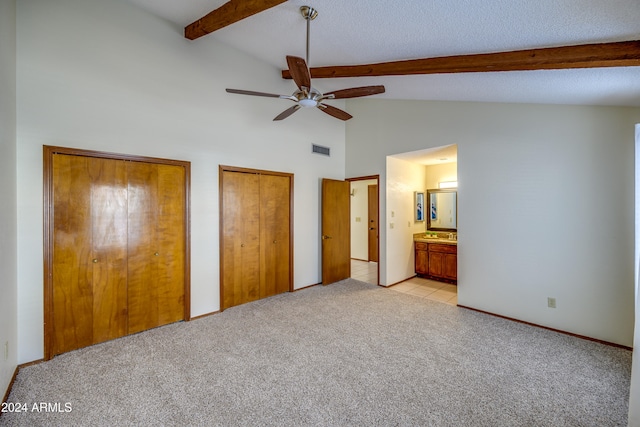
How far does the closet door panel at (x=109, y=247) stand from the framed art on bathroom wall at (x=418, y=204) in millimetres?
4932

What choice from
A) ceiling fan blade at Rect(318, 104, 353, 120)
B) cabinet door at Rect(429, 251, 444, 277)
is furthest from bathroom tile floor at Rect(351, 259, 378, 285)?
ceiling fan blade at Rect(318, 104, 353, 120)

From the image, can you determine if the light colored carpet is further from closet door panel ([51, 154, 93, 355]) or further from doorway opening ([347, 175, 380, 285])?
doorway opening ([347, 175, 380, 285])

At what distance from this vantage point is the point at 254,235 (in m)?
4.07

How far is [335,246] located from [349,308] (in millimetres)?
1507

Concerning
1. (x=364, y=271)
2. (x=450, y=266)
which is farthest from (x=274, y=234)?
(x=450, y=266)

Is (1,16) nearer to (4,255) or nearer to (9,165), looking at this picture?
(9,165)

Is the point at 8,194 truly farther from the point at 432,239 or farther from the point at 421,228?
the point at 421,228

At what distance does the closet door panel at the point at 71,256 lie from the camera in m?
2.57

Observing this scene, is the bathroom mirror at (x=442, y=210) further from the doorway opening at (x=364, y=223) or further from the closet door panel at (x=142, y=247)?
the closet door panel at (x=142, y=247)

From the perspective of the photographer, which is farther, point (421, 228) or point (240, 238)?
point (421, 228)

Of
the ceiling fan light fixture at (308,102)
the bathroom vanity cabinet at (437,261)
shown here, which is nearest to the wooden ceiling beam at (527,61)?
the ceiling fan light fixture at (308,102)

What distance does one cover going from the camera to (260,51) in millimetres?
3824

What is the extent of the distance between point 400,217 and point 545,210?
88.8 inches

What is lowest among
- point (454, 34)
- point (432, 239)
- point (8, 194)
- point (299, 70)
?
point (432, 239)
